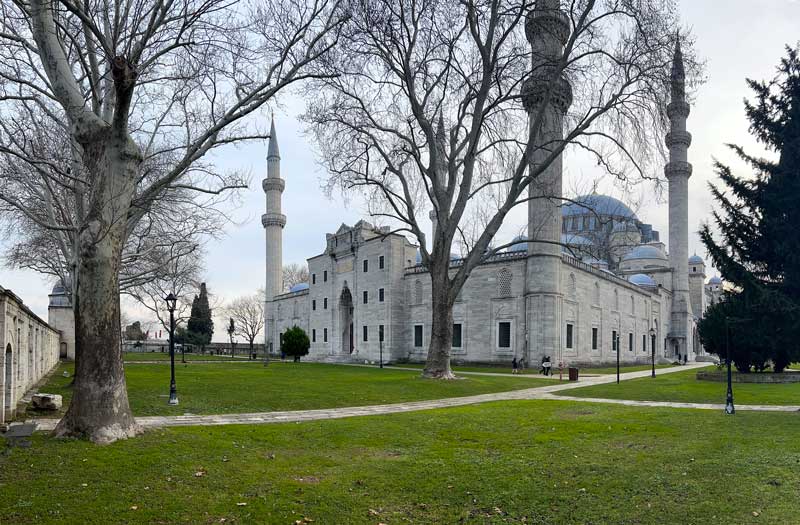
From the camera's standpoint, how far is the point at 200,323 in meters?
73.4

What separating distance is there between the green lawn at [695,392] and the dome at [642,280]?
33702 mm

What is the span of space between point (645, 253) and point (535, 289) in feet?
106

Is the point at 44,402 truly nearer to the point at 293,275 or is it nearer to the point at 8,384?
the point at 8,384

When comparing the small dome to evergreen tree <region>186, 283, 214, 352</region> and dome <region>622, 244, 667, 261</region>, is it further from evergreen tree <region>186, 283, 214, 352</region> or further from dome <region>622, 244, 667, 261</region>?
evergreen tree <region>186, 283, 214, 352</region>

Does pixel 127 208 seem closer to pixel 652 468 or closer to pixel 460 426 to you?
pixel 460 426

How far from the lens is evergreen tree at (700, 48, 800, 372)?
1717cm

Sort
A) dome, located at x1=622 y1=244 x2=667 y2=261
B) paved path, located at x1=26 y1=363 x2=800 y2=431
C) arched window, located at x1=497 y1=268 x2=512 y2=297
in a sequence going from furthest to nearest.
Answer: dome, located at x1=622 y1=244 x2=667 y2=261, arched window, located at x1=497 y1=268 x2=512 y2=297, paved path, located at x1=26 y1=363 x2=800 y2=431

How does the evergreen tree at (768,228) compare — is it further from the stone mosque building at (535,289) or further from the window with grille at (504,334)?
the window with grille at (504,334)

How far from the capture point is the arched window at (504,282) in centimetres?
3892

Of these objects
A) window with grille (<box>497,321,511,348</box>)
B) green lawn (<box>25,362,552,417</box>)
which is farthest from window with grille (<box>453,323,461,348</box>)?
green lawn (<box>25,362,552,417</box>)

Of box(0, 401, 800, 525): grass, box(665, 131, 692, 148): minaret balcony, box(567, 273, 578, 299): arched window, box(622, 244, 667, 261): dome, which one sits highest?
box(665, 131, 692, 148): minaret balcony

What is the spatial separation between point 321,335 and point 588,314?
2676cm

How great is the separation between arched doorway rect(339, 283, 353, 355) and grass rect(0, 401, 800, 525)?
42.3m

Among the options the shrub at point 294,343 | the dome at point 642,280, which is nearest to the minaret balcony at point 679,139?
the dome at point 642,280
